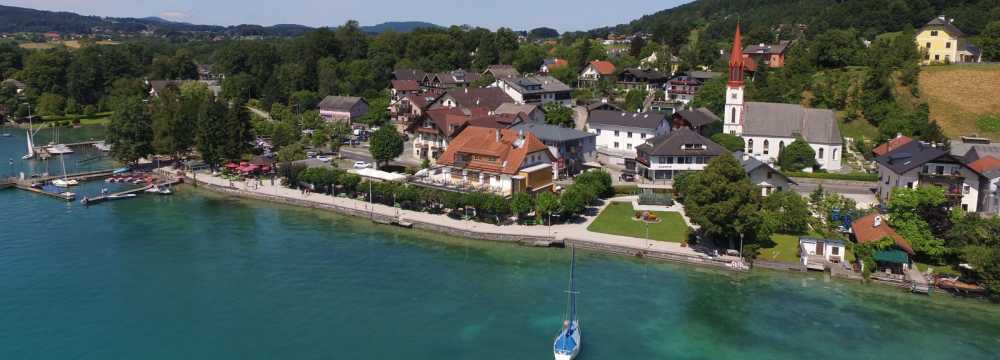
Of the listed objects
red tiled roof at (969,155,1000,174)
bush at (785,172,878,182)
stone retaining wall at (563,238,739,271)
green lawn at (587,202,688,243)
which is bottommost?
stone retaining wall at (563,238,739,271)

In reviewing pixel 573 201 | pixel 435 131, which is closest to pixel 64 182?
pixel 435 131

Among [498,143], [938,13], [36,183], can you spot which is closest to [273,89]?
[36,183]

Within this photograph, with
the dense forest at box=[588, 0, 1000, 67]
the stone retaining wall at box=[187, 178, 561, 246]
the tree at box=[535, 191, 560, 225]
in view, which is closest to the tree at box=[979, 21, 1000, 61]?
the dense forest at box=[588, 0, 1000, 67]

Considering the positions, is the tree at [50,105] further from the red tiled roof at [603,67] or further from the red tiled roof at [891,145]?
the red tiled roof at [891,145]

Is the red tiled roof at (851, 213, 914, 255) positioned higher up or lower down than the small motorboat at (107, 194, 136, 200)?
higher up

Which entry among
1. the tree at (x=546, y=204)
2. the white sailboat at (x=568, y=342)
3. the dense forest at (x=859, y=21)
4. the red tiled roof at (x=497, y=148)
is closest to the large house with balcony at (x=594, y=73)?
the dense forest at (x=859, y=21)

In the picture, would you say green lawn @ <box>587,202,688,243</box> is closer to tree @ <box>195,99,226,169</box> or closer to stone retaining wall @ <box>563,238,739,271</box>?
stone retaining wall @ <box>563,238,739,271</box>

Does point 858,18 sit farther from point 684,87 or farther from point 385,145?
point 385,145
